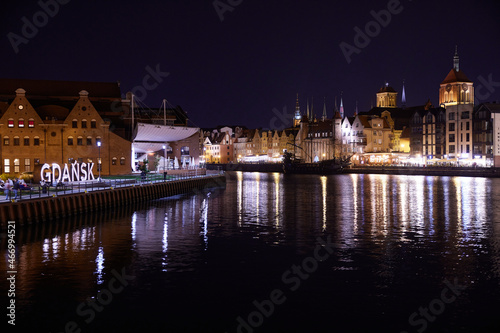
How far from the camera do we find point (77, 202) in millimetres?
47812

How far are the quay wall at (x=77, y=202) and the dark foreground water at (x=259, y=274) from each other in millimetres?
1519

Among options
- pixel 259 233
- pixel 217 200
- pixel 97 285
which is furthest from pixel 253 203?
pixel 97 285

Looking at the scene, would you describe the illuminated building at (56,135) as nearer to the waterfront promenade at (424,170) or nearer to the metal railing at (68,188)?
the metal railing at (68,188)

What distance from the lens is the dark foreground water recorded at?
20.7m

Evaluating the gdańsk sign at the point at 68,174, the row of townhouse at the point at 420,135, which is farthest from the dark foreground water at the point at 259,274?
the row of townhouse at the point at 420,135

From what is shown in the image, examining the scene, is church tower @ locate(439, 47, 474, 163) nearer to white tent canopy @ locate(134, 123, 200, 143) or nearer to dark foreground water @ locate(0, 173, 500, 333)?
white tent canopy @ locate(134, 123, 200, 143)

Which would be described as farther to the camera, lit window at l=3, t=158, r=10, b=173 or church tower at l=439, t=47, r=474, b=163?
church tower at l=439, t=47, r=474, b=163

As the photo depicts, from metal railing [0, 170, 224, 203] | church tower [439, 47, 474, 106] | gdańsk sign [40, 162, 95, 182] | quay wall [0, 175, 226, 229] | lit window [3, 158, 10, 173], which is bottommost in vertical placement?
quay wall [0, 175, 226, 229]

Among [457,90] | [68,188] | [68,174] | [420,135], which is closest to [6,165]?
[68,174]

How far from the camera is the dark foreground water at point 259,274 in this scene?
20703mm

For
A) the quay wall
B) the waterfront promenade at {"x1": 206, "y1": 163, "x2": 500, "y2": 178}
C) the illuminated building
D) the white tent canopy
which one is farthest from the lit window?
the waterfront promenade at {"x1": 206, "y1": 163, "x2": 500, "y2": 178}

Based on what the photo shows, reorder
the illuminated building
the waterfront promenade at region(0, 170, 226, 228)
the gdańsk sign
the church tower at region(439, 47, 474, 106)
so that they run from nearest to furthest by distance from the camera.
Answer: the waterfront promenade at region(0, 170, 226, 228), the gdańsk sign, the illuminated building, the church tower at region(439, 47, 474, 106)

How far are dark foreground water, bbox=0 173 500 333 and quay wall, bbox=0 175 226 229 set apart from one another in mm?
1519

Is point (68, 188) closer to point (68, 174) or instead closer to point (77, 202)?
point (77, 202)
